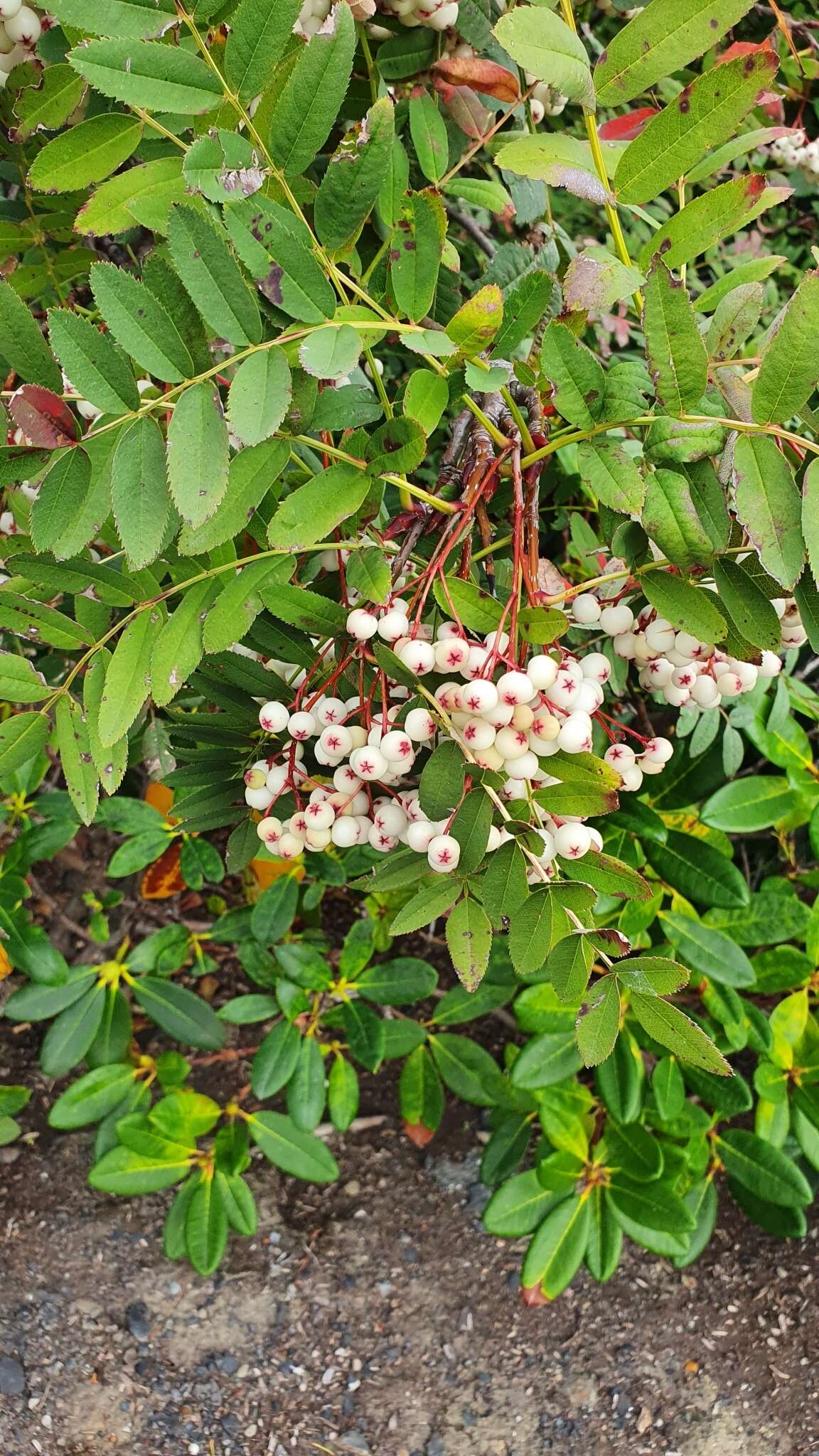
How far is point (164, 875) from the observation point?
4.33 ft

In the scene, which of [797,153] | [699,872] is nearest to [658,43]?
[699,872]

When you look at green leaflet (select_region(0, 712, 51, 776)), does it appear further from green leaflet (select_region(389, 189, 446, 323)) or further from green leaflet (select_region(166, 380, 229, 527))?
green leaflet (select_region(389, 189, 446, 323))

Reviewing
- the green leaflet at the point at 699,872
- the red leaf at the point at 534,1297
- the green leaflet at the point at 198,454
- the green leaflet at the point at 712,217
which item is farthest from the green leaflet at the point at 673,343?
the red leaf at the point at 534,1297

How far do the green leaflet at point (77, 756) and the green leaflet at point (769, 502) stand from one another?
42 cm

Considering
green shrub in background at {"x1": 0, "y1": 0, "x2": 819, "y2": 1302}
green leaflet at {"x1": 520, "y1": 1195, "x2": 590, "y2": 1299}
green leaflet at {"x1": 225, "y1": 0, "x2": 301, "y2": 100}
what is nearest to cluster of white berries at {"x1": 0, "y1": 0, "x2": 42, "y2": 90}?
green shrub in background at {"x1": 0, "y1": 0, "x2": 819, "y2": 1302}

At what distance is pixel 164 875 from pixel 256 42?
96 centimetres

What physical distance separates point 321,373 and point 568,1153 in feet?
3.14

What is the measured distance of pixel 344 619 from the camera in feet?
2.04

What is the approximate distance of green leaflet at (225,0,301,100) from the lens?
0.56 meters

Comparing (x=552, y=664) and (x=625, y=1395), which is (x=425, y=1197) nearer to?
(x=625, y=1395)

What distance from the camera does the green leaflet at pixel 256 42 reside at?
559 mm

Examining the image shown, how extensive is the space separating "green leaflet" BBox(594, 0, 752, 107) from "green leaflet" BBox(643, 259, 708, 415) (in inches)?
6.5

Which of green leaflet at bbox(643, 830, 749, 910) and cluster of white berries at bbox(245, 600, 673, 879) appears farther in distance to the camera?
green leaflet at bbox(643, 830, 749, 910)

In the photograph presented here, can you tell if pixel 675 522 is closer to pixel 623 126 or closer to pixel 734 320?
pixel 734 320
